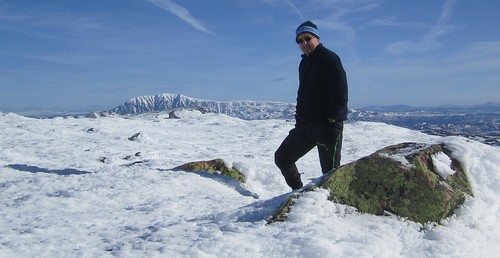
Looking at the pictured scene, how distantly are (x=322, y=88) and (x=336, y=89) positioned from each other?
23 cm

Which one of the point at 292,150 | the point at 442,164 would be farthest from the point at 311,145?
the point at 442,164

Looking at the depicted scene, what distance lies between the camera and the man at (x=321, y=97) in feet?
18.2

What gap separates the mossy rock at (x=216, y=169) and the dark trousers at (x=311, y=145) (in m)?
1.98

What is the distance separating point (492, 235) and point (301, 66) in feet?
10.7

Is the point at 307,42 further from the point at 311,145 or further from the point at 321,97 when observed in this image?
the point at 311,145

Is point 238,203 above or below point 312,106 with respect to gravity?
below

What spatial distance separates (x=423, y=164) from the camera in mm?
4766

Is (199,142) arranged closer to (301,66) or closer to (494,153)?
(301,66)

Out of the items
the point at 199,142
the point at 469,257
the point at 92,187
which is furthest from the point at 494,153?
the point at 199,142

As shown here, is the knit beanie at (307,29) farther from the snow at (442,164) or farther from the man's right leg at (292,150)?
the snow at (442,164)

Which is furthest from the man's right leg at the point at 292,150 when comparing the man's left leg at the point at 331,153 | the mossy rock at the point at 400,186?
the mossy rock at the point at 400,186

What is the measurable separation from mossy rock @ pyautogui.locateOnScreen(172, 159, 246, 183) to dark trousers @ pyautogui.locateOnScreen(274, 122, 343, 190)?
1.98 meters

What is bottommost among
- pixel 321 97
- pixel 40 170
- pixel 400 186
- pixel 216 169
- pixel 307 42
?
pixel 40 170

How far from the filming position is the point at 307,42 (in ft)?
18.9
